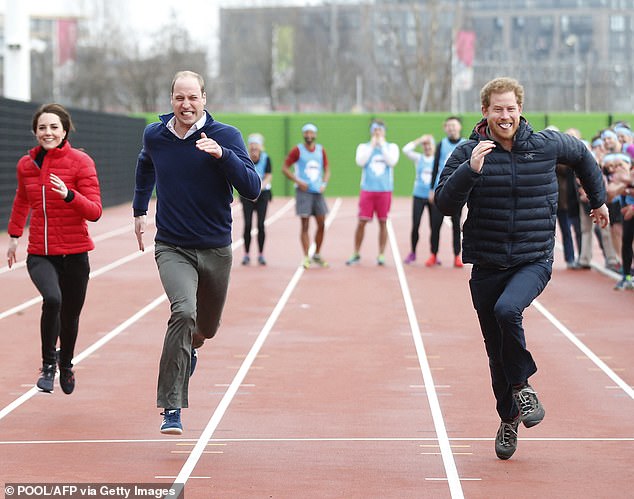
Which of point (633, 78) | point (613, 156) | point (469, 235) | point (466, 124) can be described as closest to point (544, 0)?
point (633, 78)

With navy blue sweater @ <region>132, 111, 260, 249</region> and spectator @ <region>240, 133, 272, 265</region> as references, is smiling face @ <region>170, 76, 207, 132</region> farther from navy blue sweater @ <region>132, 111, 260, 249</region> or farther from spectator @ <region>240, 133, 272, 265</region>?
spectator @ <region>240, 133, 272, 265</region>

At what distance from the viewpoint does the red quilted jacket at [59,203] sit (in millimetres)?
9047

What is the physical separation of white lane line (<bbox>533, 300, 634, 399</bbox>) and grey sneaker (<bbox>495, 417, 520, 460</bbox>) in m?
2.18

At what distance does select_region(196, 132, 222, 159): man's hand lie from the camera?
23.9ft

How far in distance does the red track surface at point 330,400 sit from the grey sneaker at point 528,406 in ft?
0.84

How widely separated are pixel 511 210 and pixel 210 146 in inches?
62.9

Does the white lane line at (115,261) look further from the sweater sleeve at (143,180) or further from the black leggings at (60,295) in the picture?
the sweater sleeve at (143,180)

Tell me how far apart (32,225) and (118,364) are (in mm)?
2032

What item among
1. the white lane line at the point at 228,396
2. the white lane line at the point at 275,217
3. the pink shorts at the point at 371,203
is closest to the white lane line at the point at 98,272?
the white lane line at the point at 275,217

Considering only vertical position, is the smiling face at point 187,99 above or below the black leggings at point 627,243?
above

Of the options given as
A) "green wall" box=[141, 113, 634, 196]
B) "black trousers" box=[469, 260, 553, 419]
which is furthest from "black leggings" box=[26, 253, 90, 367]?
"green wall" box=[141, 113, 634, 196]

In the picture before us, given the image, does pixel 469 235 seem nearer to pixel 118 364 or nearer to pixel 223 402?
pixel 223 402

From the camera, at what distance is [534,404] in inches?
288

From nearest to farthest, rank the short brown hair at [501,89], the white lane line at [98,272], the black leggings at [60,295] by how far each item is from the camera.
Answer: the short brown hair at [501,89] → the black leggings at [60,295] → the white lane line at [98,272]
